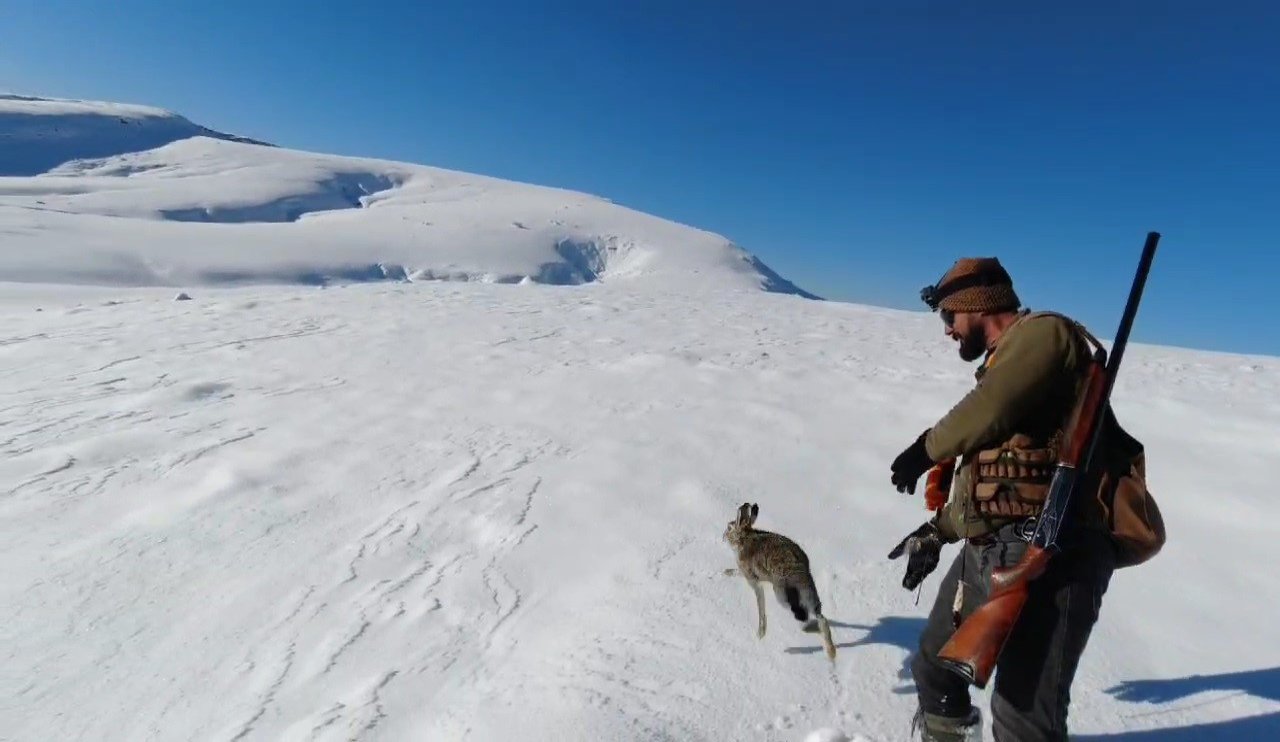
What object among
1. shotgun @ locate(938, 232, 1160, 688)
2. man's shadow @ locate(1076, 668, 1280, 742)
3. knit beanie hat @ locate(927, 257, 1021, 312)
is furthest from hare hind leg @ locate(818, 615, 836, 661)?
knit beanie hat @ locate(927, 257, 1021, 312)

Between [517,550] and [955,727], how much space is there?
3325 millimetres

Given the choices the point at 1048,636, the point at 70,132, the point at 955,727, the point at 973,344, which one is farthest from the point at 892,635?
the point at 70,132

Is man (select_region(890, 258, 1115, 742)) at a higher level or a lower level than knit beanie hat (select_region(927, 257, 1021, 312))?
lower

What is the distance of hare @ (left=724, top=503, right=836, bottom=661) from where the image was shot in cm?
372

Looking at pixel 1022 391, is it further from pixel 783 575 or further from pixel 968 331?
pixel 783 575

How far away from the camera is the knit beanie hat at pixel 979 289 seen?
2449mm

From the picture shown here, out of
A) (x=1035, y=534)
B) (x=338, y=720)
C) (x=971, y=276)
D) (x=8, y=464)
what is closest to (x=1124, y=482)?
(x=1035, y=534)

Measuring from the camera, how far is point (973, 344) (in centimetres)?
258

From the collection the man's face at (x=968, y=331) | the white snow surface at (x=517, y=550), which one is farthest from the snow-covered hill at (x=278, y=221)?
the man's face at (x=968, y=331)

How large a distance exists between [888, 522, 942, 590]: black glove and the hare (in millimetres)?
802

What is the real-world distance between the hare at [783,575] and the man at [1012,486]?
110cm

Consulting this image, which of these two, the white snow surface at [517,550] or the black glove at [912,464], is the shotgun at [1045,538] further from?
the white snow surface at [517,550]

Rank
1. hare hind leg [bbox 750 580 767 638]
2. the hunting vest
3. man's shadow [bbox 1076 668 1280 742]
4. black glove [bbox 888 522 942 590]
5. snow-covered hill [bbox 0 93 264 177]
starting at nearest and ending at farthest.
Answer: the hunting vest
black glove [bbox 888 522 942 590]
man's shadow [bbox 1076 668 1280 742]
hare hind leg [bbox 750 580 767 638]
snow-covered hill [bbox 0 93 264 177]

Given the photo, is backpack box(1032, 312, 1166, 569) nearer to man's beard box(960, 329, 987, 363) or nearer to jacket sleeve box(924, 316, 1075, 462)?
jacket sleeve box(924, 316, 1075, 462)
